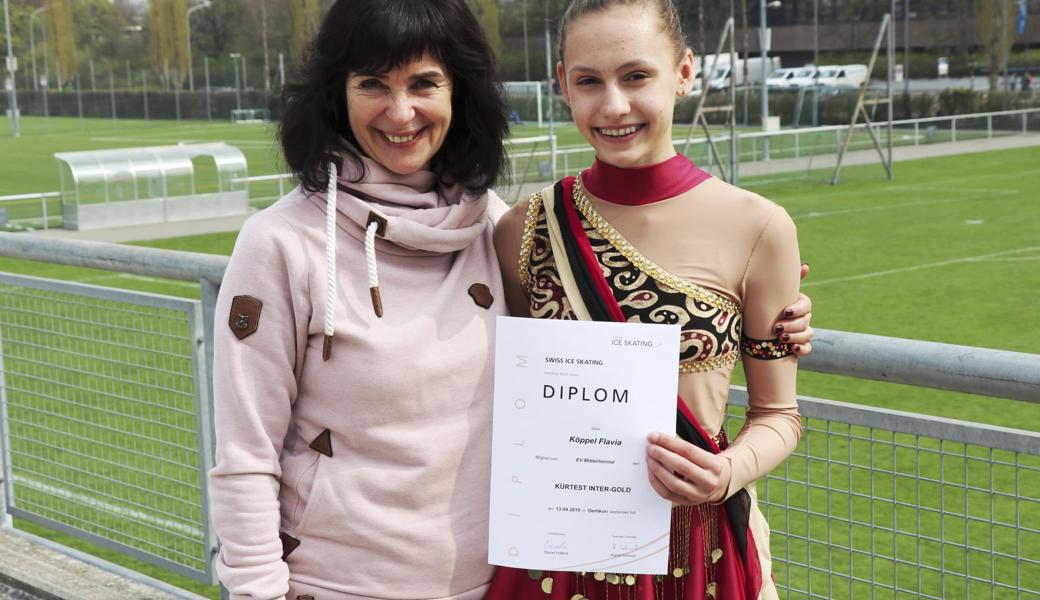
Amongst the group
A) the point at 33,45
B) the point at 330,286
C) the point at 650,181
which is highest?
the point at 33,45

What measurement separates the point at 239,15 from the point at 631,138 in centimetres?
6953

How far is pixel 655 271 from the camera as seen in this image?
1.92 metres

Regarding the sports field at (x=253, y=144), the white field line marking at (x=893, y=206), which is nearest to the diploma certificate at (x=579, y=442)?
the sports field at (x=253, y=144)

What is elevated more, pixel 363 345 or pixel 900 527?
pixel 363 345

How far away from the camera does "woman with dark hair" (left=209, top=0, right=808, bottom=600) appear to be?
197cm

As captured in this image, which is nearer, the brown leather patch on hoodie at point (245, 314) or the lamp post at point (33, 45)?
the brown leather patch on hoodie at point (245, 314)

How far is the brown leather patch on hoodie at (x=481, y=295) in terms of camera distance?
2070 mm

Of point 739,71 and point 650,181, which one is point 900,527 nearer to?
point 650,181

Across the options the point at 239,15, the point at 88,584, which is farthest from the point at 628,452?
the point at 239,15

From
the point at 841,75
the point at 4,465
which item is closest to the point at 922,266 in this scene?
the point at 4,465

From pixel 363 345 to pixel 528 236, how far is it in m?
0.30

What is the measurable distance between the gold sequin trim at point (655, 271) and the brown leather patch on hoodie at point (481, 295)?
208 mm

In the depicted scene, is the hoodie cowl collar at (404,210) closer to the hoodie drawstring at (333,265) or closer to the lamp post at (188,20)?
the hoodie drawstring at (333,265)

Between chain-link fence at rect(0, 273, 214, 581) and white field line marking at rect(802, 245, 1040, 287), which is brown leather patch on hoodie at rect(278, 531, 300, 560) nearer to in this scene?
chain-link fence at rect(0, 273, 214, 581)
